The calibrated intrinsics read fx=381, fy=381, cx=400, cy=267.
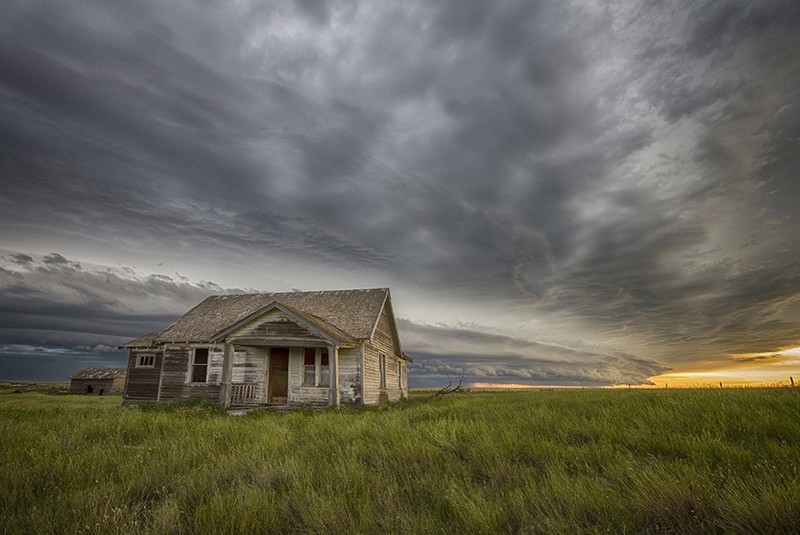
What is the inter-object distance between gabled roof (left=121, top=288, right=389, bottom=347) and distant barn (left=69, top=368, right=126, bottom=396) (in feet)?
105

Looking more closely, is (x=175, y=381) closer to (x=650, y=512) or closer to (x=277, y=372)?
(x=277, y=372)

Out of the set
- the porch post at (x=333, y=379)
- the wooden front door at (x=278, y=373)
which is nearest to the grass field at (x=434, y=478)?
the porch post at (x=333, y=379)

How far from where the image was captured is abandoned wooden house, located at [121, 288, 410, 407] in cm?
1630

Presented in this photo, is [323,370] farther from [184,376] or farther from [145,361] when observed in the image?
[145,361]

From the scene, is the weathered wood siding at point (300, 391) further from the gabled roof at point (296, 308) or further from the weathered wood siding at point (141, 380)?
the weathered wood siding at point (141, 380)

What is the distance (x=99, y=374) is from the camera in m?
48.0

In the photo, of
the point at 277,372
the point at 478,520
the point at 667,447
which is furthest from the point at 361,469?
the point at 277,372

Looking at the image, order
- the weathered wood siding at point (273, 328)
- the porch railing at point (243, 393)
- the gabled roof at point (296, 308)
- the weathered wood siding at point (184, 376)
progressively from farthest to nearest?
1. the gabled roof at point (296, 308)
2. the weathered wood siding at point (184, 376)
3. the porch railing at point (243, 393)
4. the weathered wood siding at point (273, 328)

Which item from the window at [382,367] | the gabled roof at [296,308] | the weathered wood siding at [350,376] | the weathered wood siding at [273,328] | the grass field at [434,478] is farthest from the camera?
the window at [382,367]

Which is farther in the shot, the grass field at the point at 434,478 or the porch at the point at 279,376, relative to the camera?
the porch at the point at 279,376

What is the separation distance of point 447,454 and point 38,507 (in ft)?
16.2

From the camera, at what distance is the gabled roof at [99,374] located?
47531 mm

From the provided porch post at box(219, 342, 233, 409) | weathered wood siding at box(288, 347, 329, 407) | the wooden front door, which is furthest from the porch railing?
weathered wood siding at box(288, 347, 329, 407)

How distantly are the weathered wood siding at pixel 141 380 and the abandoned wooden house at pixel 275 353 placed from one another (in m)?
0.06
